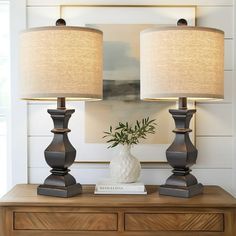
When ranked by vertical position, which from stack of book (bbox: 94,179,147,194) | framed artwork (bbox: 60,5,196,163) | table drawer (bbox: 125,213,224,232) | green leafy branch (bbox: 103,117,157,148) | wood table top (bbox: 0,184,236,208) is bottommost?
table drawer (bbox: 125,213,224,232)

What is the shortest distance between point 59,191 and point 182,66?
756 millimetres

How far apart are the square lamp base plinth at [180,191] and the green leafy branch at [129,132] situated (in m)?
0.27

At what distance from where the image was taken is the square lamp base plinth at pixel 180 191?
1852 mm

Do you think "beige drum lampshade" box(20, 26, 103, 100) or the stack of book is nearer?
"beige drum lampshade" box(20, 26, 103, 100)

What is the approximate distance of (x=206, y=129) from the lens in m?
2.24

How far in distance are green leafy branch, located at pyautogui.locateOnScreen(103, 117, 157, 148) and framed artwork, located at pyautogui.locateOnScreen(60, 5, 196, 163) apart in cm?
3

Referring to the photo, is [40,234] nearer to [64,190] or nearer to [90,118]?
[64,190]

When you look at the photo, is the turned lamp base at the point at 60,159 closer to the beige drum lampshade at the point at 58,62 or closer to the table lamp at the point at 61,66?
the table lamp at the point at 61,66

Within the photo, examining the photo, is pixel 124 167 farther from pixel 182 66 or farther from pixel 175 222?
pixel 182 66

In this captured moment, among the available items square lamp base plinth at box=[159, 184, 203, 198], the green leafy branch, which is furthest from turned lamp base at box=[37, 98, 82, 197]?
square lamp base plinth at box=[159, 184, 203, 198]

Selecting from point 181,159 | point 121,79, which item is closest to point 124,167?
point 181,159

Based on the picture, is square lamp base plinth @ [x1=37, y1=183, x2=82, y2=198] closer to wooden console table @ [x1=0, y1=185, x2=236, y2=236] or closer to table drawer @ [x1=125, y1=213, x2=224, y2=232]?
wooden console table @ [x1=0, y1=185, x2=236, y2=236]

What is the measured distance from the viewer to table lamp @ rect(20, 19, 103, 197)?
1.78m

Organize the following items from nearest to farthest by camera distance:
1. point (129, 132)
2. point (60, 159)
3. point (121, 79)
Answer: point (60, 159)
point (129, 132)
point (121, 79)
